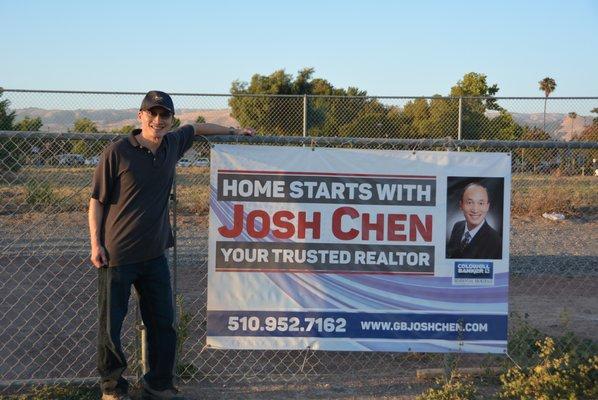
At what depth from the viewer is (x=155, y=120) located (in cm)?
432

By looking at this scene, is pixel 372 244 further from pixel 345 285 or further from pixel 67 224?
pixel 67 224

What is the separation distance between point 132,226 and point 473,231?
7.56 feet

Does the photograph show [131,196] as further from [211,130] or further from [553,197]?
[553,197]

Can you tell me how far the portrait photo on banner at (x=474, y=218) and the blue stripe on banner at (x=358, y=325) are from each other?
46cm

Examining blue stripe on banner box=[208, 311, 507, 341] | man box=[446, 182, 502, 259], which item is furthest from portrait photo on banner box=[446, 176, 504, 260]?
blue stripe on banner box=[208, 311, 507, 341]

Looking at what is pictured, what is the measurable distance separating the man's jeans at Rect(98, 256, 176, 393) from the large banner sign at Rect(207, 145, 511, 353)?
14.4 inches

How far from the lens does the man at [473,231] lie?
4898 mm

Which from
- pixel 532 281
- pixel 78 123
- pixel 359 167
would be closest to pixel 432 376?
pixel 359 167

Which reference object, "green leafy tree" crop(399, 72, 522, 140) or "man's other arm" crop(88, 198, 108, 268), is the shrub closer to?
"man's other arm" crop(88, 198, 108, 268)

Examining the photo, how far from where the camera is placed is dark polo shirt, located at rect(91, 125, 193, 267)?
424 centimetres

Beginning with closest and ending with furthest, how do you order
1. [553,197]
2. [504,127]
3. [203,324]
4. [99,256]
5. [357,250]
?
[99,256] → [357,250] → [203,324] → [553,197] → [504,127]

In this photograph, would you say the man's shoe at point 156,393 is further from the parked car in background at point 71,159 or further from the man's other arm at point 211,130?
the parked car in background at point 71,159

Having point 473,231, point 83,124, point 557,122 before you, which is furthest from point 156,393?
point 557,122

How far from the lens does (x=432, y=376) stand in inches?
203
